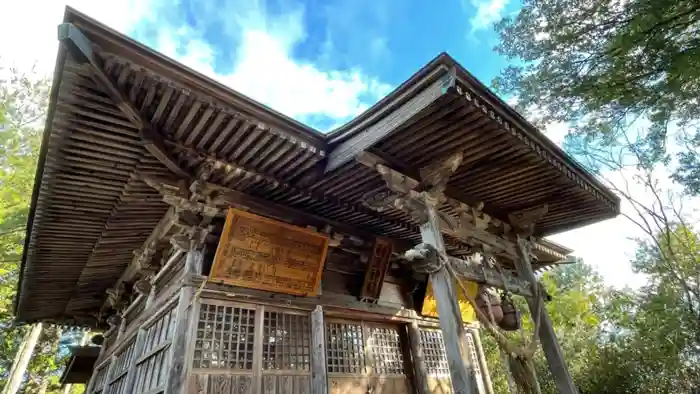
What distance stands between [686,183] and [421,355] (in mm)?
7551

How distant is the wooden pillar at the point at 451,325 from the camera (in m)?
3.38

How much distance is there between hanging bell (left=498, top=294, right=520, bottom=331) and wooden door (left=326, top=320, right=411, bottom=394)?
189 cm

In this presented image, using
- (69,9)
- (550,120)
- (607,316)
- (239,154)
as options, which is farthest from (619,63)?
(607,316)

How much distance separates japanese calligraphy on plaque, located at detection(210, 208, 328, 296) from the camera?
471 centimetres

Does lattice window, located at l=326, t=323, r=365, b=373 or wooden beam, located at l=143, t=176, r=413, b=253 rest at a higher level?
wooden beam, located at l=143, t=176, r=413, b=253

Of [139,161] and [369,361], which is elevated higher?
[139,161]

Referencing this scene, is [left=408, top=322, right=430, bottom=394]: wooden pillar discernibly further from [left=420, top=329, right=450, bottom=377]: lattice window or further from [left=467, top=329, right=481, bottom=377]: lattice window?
[left=467, top=329, right=481, bottom=377]: lattice window

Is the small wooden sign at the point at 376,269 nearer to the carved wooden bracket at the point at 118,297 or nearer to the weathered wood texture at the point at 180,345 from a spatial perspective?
the weathered wood texture at the point at 180,345

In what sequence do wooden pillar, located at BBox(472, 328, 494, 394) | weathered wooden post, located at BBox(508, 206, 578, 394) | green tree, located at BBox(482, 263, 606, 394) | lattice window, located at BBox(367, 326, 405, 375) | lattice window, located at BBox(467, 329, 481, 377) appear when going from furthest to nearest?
1. green tree, located at BBox(482, 263, 606, 394)
2. lattice window, located at BBox(467, 329, 481, 377)
3. wooden pillar, located at BBox(472, 328, 494, 394)
4. lattice window, located at BBox(367, 326, 405, 375)
5. weathered wooden post, located at BBox(508, 206, 578, 394)

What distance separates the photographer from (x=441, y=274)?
3.91 meters

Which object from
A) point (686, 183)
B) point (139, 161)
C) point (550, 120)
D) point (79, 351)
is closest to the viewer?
point (139, 161)

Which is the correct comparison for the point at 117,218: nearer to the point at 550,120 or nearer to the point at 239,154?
the point at 239,154

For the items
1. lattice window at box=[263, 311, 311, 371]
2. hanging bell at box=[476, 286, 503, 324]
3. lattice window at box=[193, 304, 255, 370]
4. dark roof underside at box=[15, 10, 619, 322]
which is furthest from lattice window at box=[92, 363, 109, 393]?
hanging bell at box=[476, 286, 503, 324]

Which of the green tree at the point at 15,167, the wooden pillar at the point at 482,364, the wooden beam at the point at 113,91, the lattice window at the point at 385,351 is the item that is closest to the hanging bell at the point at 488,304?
the lattice window at the point at 385,351
